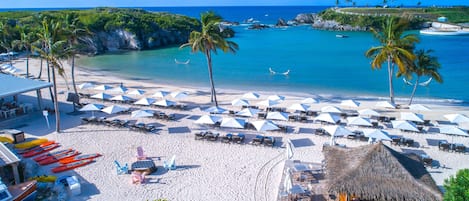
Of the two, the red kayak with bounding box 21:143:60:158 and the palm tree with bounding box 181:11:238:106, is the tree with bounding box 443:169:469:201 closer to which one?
the red kayak with bounding box 21:143:60:158

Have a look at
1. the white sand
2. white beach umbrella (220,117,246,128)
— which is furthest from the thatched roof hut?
white beach umbrella (220,117,246,128)

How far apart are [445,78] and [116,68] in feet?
127

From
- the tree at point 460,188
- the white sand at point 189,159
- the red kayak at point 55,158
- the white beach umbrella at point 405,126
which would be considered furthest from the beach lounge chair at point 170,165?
the white beach umbrella at point 405,126

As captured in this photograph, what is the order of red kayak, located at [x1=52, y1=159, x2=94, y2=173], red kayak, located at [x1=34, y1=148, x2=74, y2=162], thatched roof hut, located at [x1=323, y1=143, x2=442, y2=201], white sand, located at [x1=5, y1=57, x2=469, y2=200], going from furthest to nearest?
red kayak, located at [x1=34, y1=148, x2=74, y2=162]
red kayak, located at [x1=52, y1=159, x2=94, y2=173]
white sand, located at [x1=5, y1=57, x2=469, y2=200]
thatched roof hut, located at [x1=323, y1=143, x2=442, y2=201]

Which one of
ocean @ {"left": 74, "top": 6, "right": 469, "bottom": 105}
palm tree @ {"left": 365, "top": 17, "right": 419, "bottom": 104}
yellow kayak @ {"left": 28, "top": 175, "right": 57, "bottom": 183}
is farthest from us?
ocean @ {"left": 74, "top": 6, "right": 469, "bottom": 105}

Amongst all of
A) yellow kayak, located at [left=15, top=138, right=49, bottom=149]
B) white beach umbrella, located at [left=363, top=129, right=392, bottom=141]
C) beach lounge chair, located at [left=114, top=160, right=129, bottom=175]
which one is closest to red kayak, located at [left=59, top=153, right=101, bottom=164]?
beach lounge chair, located at [left=114, top=160, right=129, bottom=175]

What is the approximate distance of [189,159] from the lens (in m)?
16.9

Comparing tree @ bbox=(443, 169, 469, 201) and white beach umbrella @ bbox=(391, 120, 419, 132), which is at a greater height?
tree @ bbox=(443, 169, 469, 201)

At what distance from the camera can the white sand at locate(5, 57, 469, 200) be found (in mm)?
14062

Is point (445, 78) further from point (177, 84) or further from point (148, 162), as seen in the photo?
point (148, 162)

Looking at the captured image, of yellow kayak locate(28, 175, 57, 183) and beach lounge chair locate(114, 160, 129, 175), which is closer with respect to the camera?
yellow kayak locate(28, 175, 57, 183)

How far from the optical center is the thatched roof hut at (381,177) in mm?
11562

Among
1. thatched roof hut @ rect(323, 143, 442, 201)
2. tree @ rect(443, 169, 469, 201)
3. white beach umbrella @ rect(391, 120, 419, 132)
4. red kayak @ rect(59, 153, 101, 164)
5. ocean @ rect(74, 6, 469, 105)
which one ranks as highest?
ocean @ rect(74, 6, 469, 105)

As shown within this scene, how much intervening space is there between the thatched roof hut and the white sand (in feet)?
9.05
